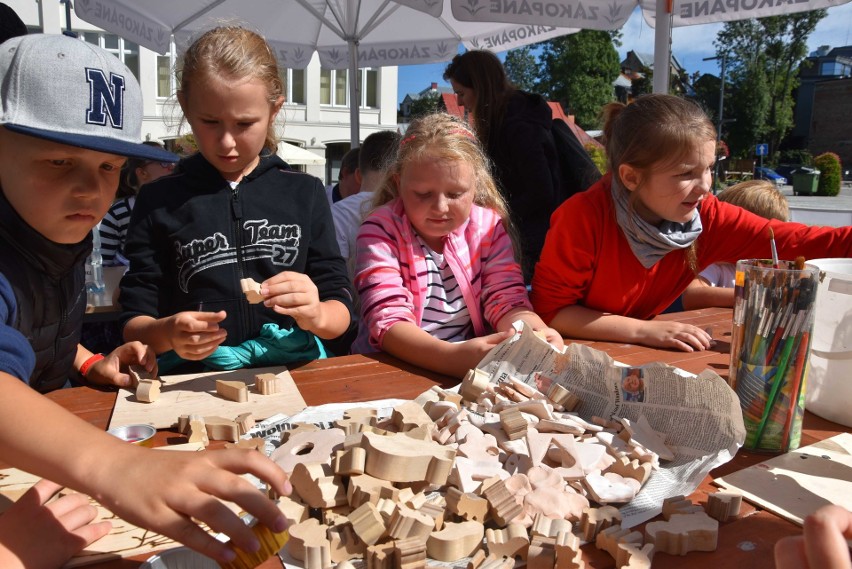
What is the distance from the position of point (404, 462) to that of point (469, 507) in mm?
119

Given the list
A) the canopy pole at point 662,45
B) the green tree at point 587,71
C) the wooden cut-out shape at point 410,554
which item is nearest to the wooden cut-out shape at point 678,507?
the wooden cut-out shape at point 410,554

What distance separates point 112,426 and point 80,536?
17.2 inches

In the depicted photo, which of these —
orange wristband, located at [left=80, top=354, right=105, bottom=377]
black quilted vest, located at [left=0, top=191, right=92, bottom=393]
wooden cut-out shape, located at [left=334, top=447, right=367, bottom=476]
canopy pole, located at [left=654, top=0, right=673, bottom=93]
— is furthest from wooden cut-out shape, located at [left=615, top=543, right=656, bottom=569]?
canopy pole, located at [left=654, top=0, right=673, bottom=93]

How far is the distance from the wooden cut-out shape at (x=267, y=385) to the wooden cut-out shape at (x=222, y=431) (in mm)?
237

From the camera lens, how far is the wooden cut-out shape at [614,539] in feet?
2.90

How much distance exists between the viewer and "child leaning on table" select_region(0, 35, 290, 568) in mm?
718

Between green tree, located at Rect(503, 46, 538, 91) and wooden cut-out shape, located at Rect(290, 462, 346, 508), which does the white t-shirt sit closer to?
wooden cut-out shape, located at Rect(290, 462, 346, 508)

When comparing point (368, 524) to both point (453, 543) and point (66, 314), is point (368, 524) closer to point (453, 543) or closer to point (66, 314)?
point (453, 543)

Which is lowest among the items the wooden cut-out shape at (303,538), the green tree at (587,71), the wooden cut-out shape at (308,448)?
the wooden cut-out shape at (303,538)

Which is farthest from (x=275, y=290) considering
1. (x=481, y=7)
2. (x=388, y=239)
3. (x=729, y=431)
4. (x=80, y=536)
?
(x=481, y=7)

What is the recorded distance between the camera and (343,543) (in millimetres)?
891

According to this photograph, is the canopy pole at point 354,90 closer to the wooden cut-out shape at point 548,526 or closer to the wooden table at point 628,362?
the wooden table at point 628,362

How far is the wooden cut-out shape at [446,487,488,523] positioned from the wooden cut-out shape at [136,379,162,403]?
80cm

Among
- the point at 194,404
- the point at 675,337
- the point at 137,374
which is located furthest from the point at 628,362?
the point at 137,374
